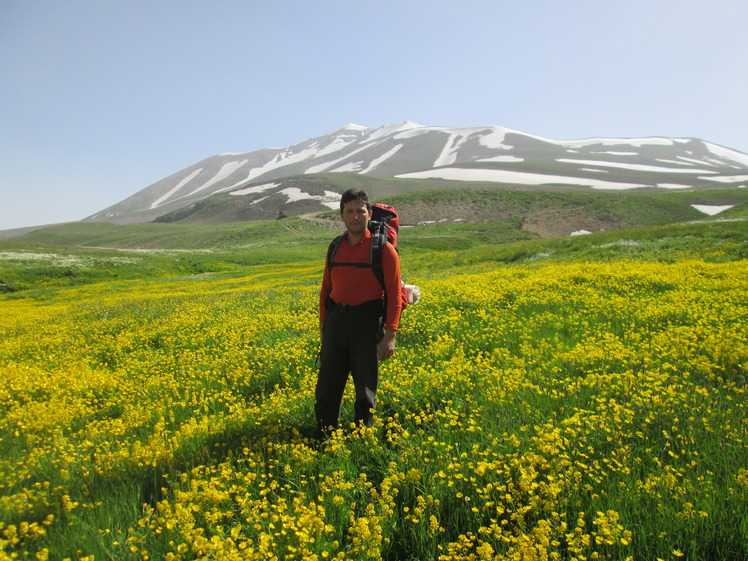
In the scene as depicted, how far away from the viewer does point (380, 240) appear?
174 inches

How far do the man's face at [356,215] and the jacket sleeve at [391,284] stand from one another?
1.25ft

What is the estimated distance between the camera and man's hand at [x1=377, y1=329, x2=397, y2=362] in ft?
14.9

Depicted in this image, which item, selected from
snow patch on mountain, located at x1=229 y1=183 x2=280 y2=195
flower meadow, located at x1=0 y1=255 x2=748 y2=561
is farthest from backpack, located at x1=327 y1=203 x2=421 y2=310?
snow patch on mountain, located at x1=229 y1=183 x2=280 y2=195

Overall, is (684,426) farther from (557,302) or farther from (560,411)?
(557,302)

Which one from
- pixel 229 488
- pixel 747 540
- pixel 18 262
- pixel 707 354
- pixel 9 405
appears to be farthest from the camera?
pixel 18 262

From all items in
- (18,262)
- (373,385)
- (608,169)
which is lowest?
(373,385)

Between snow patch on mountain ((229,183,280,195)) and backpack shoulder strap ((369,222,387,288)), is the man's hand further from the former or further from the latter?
snow patch on mountain ((229,183,280,195))

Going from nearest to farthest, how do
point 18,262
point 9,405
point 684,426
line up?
1. point 684,426
2. point 9,405
3. point 18,262

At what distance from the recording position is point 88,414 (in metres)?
5.91

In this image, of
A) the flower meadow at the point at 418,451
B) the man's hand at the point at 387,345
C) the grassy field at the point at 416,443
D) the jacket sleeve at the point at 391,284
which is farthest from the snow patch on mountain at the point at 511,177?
the man's hand at the point at 387,345

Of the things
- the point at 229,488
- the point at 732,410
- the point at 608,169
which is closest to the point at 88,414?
the point at 229,488

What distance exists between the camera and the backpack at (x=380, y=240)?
4.43 meters

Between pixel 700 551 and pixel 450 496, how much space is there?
1721 mm

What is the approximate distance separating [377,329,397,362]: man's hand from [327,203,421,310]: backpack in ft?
1.21
